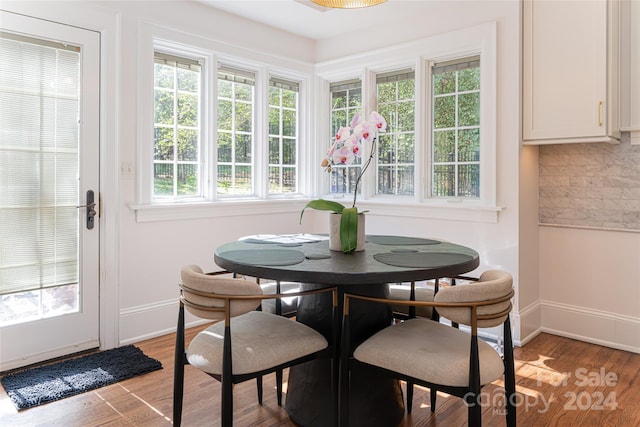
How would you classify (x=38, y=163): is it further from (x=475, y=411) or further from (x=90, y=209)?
(x=475, y=411)

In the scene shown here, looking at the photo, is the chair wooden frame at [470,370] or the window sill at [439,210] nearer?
the chair wooden frame at [470,370]

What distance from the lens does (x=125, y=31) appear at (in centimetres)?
322

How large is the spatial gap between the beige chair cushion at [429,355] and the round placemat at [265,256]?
48cm

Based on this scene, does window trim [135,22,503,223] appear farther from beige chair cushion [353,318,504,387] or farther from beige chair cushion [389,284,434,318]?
beige chair cushion [353,318,504,387]

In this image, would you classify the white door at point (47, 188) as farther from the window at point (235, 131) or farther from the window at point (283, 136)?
the window at point (283, 136)

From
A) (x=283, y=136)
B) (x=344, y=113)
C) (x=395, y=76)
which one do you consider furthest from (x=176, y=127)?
(x=395, y=76)

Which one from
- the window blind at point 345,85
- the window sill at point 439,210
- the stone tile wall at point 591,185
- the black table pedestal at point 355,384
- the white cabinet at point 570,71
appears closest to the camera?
the black table pedestal at point 355,384

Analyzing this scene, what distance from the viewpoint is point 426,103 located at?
12.6 ft

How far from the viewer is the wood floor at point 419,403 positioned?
2225 mm

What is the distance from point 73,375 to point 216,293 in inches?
63.2

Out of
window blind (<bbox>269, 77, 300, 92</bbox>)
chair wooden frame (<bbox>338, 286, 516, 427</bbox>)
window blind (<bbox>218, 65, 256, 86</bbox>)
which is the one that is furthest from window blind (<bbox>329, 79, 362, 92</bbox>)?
chair wooden frame (<bbox>338, 286, 516, 427</bbox>)

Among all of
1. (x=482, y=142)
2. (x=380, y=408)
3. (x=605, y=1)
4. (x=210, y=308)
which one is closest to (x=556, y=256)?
(x=482, y=142)

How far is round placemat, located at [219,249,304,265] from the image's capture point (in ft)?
6.26

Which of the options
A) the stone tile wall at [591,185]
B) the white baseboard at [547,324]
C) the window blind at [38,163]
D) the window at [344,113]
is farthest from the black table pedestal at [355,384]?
the window at [344,113]
